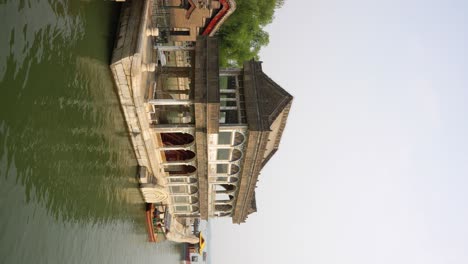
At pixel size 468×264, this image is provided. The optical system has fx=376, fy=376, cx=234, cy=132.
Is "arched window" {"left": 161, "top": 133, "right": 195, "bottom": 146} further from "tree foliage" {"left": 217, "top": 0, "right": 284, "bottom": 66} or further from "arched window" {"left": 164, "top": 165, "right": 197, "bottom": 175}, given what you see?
"tree foliage" {"left": 217, "top": 0, "right": 284, "bottom": 66}

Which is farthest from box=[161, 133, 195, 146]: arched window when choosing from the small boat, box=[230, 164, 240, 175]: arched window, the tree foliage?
the tree foliage

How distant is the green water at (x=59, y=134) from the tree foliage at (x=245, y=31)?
1472cm

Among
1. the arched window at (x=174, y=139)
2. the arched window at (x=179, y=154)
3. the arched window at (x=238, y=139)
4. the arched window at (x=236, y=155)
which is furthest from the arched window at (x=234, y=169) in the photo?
the arched window at (x=174, y=139)

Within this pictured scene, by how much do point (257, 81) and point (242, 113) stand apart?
1953 mm

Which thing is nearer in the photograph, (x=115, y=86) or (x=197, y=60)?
(x=115, y=86)

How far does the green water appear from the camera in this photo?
321 inches

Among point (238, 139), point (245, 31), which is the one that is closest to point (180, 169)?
point (238, 139)

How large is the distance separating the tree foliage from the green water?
1472 cm

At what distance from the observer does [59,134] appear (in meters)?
10.7

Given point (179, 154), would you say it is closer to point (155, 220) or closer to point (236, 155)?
point (236, 155)

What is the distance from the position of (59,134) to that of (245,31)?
22.0m

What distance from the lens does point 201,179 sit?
2252cm

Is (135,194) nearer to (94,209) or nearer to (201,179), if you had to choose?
(201,179)

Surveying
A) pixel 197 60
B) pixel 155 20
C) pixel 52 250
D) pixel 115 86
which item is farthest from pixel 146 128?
pixel 52 250
